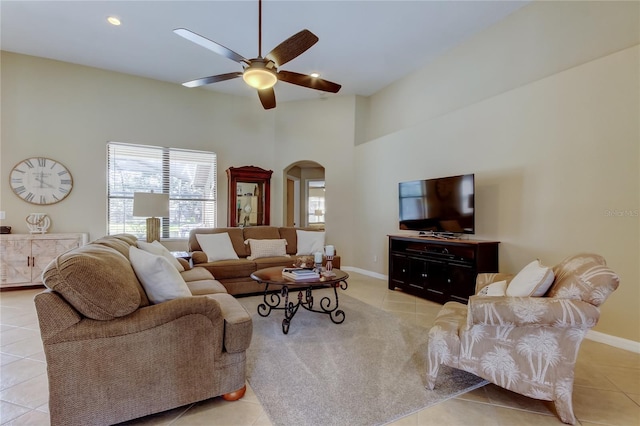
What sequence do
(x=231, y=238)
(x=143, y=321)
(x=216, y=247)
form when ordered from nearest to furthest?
(x=143, y=321)
(x=216, y=247)
(x=231, y=238)

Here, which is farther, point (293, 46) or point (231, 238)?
point (231, 238)

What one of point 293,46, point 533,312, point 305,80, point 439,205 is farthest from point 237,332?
point 439,205

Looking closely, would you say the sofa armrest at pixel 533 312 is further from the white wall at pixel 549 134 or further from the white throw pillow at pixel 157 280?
the white throw pillow at pixel 157 280

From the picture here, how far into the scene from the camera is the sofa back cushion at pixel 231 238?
15.3ft

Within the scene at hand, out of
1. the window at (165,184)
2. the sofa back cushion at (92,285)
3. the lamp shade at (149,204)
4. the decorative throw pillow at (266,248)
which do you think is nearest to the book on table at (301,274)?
the decorative throw pillow at (266,248)

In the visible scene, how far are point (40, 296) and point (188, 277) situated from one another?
6.10 ft

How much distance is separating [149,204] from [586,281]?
16.2ft

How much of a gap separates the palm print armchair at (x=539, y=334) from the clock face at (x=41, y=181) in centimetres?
598

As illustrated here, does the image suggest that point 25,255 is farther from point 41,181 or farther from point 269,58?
point 269,58

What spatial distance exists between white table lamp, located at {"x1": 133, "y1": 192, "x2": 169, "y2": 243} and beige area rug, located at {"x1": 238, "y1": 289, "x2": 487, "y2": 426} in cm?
249

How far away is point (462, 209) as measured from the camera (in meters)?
3.92

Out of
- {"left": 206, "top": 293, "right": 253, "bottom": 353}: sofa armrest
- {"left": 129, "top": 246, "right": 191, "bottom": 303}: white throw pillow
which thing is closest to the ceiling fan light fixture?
{"left": 129, "top": 246, "right": 191, "bottom": 303}: white throw pillow

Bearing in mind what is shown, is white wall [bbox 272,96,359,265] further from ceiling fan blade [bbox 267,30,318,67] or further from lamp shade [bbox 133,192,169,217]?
ceiling fan blade [bbox 267,30,318,67]

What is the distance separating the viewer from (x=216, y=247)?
449cm
